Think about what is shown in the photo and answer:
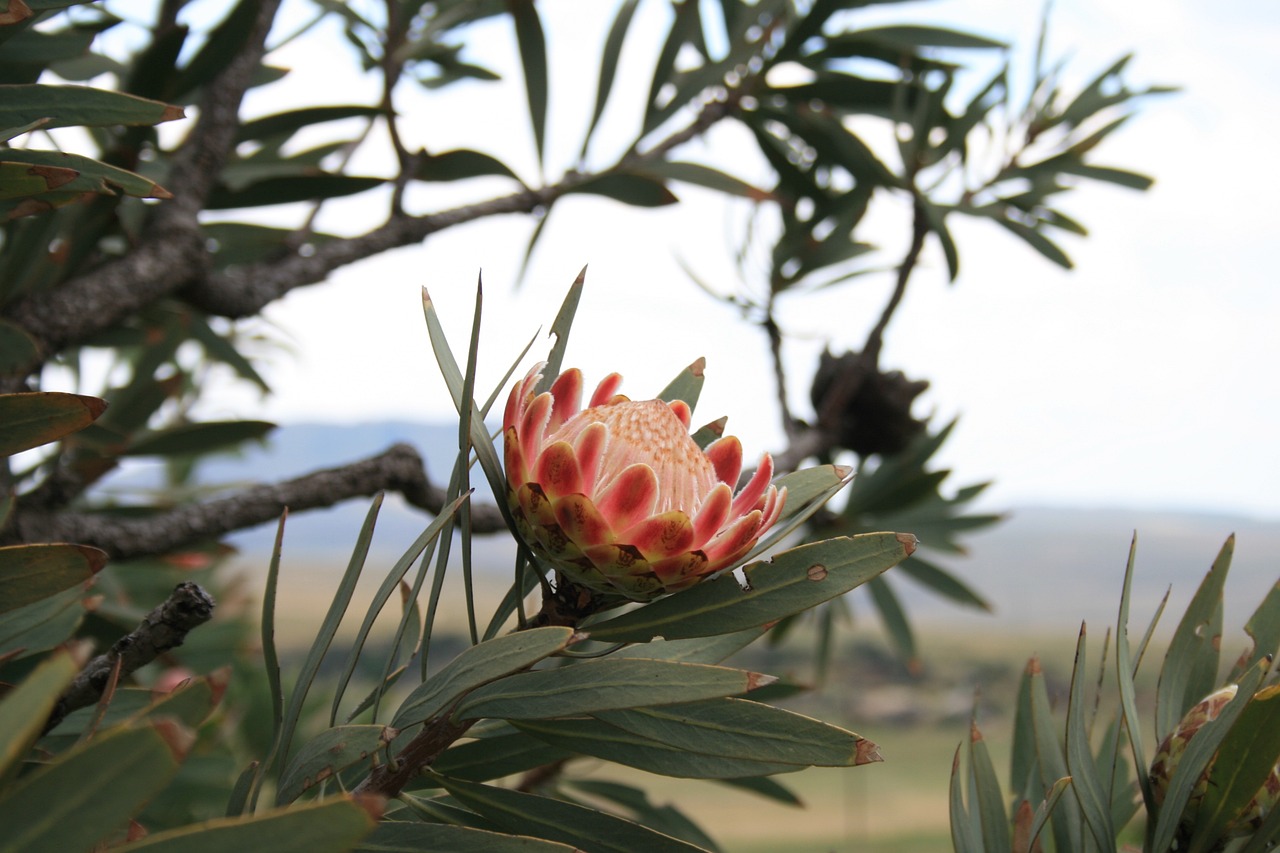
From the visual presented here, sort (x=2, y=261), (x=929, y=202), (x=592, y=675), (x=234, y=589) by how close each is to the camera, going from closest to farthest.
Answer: (x=592, y=675) < (x=2, y=261) < (x=929, y=202) < (x=234, y=589)

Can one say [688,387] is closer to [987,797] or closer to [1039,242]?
[987,797]

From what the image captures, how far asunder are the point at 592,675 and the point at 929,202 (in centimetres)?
70

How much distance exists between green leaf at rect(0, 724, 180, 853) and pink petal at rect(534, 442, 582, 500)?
0.15m

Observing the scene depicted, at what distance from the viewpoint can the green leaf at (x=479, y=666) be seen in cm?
25

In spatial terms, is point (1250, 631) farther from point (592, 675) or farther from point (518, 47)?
point (518, 47)

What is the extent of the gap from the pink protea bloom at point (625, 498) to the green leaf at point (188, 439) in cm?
47

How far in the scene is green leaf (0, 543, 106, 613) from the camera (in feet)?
1.05

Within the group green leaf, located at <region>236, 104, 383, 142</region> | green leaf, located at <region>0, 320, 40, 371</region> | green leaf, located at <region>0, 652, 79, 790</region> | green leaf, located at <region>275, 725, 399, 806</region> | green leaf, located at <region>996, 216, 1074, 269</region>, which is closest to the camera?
green leaf, located at <region>0, 652, 79, 790</region>

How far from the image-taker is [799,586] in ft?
0.97

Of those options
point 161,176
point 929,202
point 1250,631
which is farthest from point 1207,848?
point 161,176

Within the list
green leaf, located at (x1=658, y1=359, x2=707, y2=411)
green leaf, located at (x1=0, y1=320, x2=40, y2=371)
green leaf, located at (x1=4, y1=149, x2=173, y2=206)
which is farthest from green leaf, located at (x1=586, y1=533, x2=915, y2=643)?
green leaf, located at (x1=0, y1=320, x2=40, y2=371)

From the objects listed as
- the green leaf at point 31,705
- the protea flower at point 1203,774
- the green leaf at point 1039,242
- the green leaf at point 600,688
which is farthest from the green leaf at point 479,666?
the green leaf at point 1039,242

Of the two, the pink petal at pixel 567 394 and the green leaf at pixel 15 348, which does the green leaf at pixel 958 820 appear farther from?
the green leaf at pixel 15 348

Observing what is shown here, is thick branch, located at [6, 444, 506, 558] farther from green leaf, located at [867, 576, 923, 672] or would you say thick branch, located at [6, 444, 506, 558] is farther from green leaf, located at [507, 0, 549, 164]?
green leaf, located at [867, 576, 923, 672]
